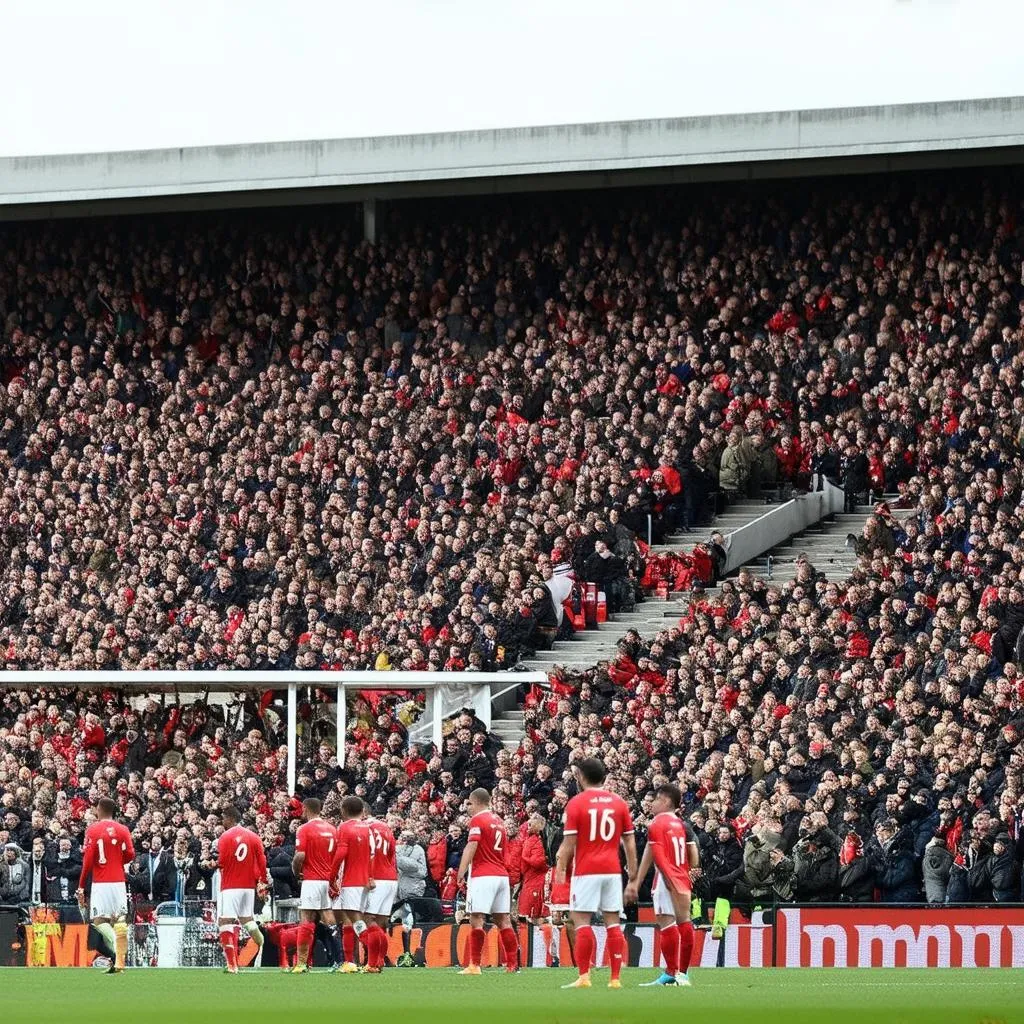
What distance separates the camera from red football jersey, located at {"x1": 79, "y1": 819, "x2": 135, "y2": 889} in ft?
73.6

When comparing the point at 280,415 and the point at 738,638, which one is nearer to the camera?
the point at 738,638

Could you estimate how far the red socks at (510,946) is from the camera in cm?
2084

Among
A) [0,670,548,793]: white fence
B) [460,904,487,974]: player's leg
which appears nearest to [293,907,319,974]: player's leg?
[460,904,487,974]: player's leg

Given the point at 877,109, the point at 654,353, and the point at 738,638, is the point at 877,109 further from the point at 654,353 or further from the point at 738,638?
the point at 738,638

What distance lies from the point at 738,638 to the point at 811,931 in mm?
5816

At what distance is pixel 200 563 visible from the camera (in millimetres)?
33094

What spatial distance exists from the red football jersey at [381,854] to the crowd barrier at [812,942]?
204cm

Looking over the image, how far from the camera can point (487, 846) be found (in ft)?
67.2

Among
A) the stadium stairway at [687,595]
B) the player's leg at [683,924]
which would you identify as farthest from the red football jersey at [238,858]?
the stadium stairway at [687,595]

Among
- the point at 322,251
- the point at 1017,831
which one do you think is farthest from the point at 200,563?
the point at 1017,831

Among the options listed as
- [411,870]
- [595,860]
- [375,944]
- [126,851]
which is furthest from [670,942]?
[411,870]

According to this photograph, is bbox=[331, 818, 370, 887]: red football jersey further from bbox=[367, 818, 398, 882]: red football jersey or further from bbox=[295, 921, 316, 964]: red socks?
bbox=[295, 921, 316, 964]: red socks

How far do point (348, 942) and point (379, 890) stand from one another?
0.81 m

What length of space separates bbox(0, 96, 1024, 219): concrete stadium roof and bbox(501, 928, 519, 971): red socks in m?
14.6
